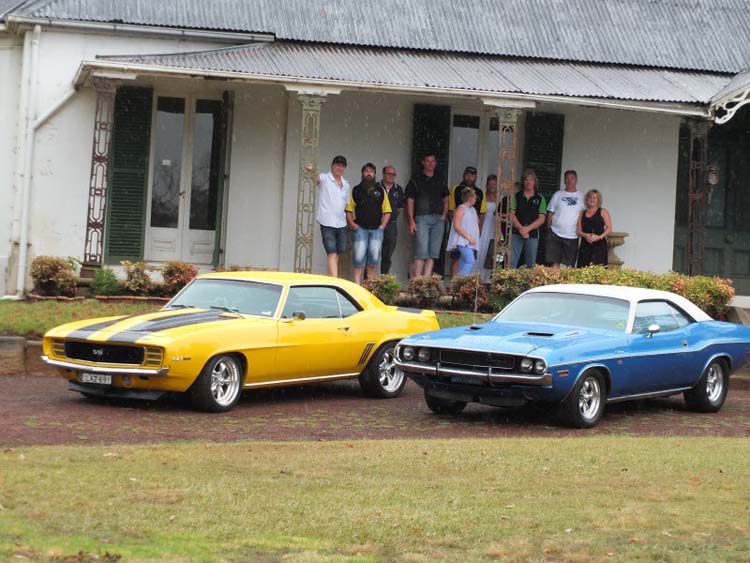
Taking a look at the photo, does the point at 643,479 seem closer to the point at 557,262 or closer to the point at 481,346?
the point at 481,346

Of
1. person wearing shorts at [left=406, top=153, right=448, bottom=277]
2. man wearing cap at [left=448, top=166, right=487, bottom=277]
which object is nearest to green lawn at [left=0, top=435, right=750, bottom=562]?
person wearing shorts at [left=406, top=153, right=448, bottom=277]

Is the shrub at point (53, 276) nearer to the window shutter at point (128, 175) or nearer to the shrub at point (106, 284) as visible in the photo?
the shrub at point (106, 284)

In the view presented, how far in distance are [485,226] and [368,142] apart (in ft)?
7.69

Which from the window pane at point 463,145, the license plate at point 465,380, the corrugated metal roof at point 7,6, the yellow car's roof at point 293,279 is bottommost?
the license plate at point 465,380

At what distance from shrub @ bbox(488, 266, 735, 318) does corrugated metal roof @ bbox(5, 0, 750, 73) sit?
445 cm

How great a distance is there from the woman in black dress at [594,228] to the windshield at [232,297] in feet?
27.6

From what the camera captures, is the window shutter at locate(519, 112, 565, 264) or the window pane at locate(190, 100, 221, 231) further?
the window shutter at locate(519, 112, 565, 264)

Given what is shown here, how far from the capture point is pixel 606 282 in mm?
18281

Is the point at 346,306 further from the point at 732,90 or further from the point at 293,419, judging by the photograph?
the point at 732,90

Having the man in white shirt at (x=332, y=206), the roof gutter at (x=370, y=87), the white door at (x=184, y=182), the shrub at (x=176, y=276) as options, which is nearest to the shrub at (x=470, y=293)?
the man in white shirt at (x=332, y=206)

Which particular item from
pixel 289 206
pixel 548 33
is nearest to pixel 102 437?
pixel 289 206

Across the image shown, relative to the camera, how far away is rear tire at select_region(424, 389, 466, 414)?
1245 cm

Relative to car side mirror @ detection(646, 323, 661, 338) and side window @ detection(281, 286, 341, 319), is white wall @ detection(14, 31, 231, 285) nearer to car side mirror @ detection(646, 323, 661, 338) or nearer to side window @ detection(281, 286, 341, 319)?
side window @ detection(281, 286, 341, 319)

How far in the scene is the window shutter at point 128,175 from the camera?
20094 mm
